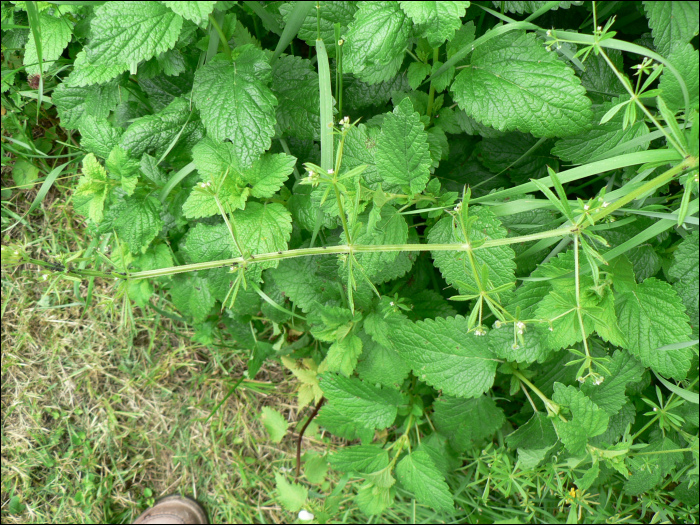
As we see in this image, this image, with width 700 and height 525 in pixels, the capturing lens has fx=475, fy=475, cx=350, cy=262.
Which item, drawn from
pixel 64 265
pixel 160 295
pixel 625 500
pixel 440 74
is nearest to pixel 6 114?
pixel 160 295

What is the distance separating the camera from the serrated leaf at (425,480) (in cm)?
156

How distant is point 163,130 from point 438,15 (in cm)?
88

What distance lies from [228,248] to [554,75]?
1.02 meters

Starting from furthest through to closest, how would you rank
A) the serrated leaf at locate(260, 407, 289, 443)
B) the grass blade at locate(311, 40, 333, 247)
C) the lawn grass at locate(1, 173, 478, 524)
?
the lawn grass at locate(1, 173, 478, 524)
the serrated leaf at locate(260, 407, 289, 443)
the grass blade at locate(311, 40, 333, 247)

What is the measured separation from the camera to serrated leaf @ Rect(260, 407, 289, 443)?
7.48 feet

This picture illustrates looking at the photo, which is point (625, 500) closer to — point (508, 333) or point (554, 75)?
point (508, 333)

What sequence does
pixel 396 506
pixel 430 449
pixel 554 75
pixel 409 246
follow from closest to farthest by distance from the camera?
pixel 409 246, pixel 554 75, pixel 430 449, pixel 396 506

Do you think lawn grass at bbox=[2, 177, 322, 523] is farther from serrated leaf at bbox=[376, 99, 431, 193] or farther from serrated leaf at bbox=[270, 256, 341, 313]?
serrated leaf at bbox=[376, 99, 431, 193]

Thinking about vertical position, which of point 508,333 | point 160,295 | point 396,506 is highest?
point 508,333

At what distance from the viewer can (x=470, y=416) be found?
64.4 inches

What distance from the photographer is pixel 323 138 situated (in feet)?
4.24

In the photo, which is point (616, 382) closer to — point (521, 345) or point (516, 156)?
point (521, 345)

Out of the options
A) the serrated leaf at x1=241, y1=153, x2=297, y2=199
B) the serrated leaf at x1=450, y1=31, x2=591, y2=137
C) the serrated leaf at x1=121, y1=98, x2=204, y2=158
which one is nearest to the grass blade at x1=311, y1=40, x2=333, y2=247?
the serrated leaf at x1=241, y1=153, x2=297, y2=199

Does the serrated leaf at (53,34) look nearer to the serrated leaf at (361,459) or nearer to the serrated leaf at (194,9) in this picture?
the serrated leaf at (194,9)
